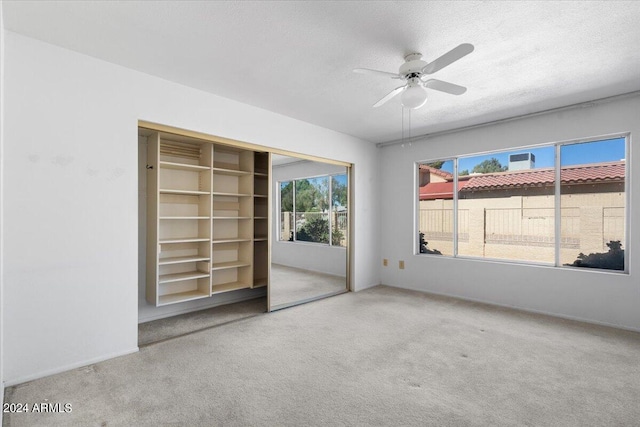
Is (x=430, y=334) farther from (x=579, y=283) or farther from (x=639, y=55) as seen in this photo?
(x=639, y=55)

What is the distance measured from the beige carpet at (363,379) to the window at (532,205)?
983 millimetres

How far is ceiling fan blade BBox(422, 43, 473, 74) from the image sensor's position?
1.95 metres

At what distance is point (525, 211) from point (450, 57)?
2988 millimetres

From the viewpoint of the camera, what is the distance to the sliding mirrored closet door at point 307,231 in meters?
4.33

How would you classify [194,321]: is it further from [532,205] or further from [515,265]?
[532,205]

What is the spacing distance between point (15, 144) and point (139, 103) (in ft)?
3.12

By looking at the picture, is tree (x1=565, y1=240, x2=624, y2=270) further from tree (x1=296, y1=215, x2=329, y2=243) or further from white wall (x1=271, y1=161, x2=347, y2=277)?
tree (x1=296, y1=215, x2=329, y2=243)

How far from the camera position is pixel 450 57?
2.07m

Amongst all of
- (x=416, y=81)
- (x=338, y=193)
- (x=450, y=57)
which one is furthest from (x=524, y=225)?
(x=450, y=57)

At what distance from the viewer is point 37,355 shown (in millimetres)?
2361

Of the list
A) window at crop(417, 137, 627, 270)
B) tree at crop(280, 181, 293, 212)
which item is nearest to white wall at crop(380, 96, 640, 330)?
window at crop(417, 137, 627, 270)

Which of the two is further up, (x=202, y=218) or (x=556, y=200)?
(x=556, y=200)

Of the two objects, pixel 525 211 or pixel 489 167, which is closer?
pixel 525 211

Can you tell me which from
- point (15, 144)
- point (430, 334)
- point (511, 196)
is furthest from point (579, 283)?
point (15, 144)
